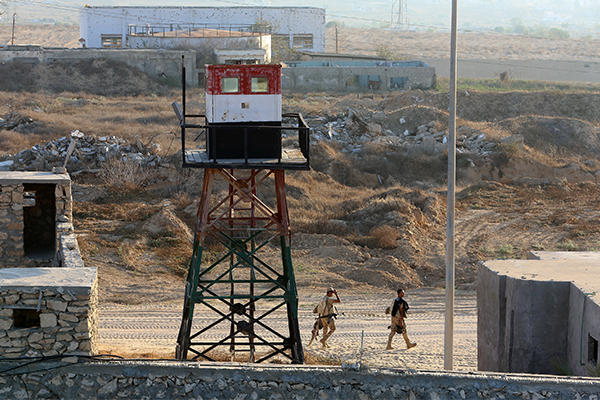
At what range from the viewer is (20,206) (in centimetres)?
1672

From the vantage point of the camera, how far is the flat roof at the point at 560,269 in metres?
12.1

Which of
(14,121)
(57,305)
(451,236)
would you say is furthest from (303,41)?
(57,305)

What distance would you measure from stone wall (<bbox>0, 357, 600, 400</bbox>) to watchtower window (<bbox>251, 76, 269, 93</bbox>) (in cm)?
547

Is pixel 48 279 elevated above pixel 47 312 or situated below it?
above

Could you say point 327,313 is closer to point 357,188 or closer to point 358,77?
point 357,188

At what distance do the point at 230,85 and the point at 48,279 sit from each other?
16.3 feet

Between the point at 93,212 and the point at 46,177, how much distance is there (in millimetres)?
9426

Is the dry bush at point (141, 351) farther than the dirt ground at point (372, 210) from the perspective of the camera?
No

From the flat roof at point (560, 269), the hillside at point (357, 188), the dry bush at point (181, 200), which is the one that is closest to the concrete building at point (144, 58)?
the hillside at point (357, 188)

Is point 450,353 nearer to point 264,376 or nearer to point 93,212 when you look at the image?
point 264,376

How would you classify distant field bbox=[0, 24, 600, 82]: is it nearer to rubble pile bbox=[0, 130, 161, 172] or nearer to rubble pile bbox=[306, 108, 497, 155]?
rubble pile bbox=[306, 108, 497, 155]

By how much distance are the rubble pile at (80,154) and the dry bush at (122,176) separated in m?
1.22

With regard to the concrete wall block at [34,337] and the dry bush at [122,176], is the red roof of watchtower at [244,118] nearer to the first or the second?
the concrete wall block at [34,337]

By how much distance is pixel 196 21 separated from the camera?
8456cm
